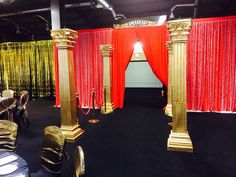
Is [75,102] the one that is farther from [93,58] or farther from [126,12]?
[126,12]

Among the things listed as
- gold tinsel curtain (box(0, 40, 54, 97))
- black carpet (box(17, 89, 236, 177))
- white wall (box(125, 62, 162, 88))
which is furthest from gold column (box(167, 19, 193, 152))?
white wall (box(125, 62, 162, 88))

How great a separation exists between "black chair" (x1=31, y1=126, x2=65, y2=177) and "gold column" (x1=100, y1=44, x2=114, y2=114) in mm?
4533

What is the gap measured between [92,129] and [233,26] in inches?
196

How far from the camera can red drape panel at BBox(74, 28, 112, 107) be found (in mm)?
7238

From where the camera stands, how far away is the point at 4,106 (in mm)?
4652

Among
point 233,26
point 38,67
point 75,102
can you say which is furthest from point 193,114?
point 38,67

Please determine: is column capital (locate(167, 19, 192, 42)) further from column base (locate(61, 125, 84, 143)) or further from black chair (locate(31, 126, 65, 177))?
column base (locate(61, 125, 84, 143))

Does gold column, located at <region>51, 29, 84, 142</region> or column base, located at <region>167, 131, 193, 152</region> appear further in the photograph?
gold column, located at <region>51, 29, 84, 142</region>

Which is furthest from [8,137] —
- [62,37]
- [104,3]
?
[104,3]

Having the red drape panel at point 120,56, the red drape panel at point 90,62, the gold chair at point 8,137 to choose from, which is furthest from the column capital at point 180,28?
the red drape panel at point 90,62

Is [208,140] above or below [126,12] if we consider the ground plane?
below

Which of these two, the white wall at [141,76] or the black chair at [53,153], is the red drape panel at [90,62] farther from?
the white wall at [141,76]

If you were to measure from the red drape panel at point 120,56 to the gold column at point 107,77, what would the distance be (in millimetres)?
300

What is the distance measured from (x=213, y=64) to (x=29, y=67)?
26.3 ft
